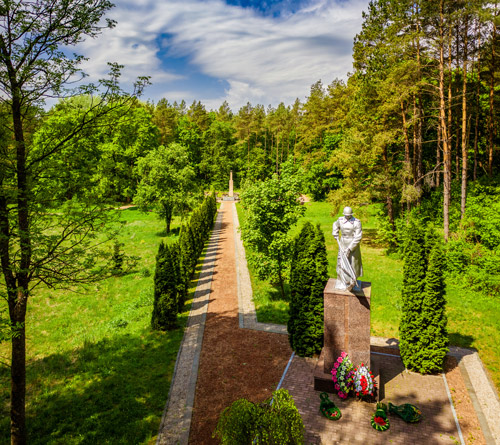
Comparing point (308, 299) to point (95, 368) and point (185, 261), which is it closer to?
point (95, 368)

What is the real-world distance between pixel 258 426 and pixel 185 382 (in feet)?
15.2

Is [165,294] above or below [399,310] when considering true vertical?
above

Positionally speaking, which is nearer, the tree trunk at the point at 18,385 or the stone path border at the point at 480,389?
the tree trunk at the point at 18,385

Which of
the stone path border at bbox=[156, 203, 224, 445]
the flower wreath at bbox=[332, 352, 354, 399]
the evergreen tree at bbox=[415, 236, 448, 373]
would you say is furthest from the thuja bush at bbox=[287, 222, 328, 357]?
the stone path border at bbox=[156, 203, 224, 445]

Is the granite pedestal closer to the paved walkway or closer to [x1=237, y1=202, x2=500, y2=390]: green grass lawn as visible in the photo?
the paved walkway

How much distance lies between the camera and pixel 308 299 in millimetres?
10742

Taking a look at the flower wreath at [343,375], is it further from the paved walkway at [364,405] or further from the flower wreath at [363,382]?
the paved walkway at [364,405]

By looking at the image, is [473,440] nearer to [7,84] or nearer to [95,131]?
[95,131]

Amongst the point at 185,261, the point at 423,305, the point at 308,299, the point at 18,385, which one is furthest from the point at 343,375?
the point at 185,261

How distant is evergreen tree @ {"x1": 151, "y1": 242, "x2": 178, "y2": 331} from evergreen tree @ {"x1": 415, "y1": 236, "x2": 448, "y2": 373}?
29.7 ft

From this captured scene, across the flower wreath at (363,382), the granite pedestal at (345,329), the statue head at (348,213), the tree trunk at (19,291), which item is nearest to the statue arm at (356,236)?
the statue head at (348,213)

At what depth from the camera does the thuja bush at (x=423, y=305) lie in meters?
9.27

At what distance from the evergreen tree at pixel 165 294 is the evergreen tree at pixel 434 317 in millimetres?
9060

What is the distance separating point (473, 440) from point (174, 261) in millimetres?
11540
